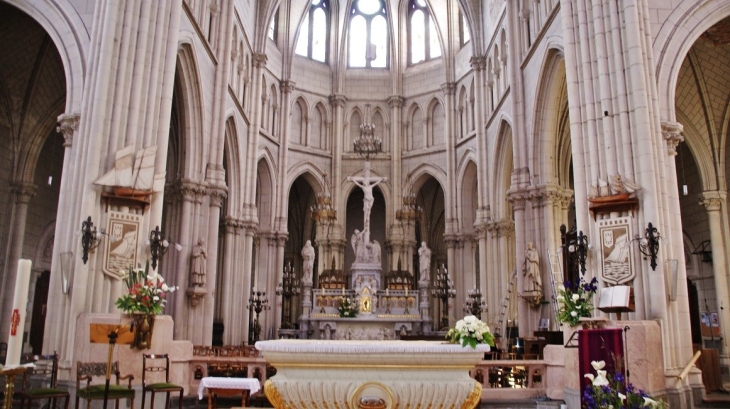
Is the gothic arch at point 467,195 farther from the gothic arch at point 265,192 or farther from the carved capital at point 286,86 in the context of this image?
the carved capital at point 286,86

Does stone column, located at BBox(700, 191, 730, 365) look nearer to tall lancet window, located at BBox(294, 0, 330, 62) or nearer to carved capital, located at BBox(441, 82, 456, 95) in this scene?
carved capital, located at BBox(441, 82, 456, 95)

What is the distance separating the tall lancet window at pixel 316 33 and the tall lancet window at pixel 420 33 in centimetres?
469

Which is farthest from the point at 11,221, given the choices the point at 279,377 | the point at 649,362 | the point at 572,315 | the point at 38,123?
the point at 649,362

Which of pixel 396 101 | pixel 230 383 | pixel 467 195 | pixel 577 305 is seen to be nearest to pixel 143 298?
pixel 230 383

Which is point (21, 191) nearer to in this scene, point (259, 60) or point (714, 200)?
point (259, 60)

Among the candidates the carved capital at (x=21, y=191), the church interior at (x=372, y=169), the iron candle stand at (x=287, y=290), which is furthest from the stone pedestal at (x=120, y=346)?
the iron candle stand at (x=287, y=290)

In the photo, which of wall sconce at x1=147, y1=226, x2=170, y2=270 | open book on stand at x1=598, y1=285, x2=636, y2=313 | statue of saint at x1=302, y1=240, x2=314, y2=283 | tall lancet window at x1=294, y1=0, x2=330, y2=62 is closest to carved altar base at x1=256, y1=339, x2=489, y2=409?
open book on stand at x1=598, y1=285, x2=636, y2=313

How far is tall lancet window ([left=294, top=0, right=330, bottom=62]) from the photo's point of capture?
35125 millimetres

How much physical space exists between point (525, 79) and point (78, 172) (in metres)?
14.6

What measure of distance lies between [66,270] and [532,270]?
12939 mm

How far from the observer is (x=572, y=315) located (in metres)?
11.2

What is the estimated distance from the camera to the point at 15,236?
2006 centimetres

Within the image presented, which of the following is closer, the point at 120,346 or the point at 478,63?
the point at 120,346

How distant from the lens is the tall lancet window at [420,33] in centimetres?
3528
